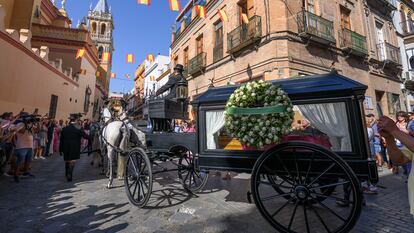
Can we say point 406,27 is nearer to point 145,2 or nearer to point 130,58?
point 145,2

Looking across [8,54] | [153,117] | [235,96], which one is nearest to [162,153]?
[153,117]

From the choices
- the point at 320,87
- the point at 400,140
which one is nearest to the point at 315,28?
the point at 320,87

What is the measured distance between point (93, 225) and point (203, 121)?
7.04ft

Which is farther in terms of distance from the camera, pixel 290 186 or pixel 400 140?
pixel 290 186

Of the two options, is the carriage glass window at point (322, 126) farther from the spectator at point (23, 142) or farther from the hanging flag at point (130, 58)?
the hanging flag at point (130, 58)

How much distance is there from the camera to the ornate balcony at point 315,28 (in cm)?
956

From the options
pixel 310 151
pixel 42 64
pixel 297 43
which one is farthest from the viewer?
pixel 42 64

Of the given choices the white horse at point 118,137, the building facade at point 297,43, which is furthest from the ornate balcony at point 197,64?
the white horse at point 118,137

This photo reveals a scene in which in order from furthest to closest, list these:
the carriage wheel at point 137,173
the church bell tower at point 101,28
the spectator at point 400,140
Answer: the church bell tower at point 101,28
the carriage wheel at point 137,173
the spectator at point 400,140

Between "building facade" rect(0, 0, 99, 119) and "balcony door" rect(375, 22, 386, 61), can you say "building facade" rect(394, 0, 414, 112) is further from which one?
"building facade" rect(0, 0, 99, 119)

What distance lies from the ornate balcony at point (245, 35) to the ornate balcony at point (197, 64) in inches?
117

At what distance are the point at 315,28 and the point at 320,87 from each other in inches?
365

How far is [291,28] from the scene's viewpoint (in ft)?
31.4

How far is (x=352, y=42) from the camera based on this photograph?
452 inches
